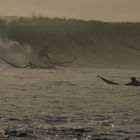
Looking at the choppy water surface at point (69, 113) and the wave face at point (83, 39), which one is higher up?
the wave face at point (83, 39)

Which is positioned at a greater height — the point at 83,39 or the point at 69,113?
the point at 83,39

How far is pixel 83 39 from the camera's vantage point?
66.1 m

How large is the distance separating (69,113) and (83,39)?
5122 centimetres

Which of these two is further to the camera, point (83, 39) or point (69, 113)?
point (83, 39)

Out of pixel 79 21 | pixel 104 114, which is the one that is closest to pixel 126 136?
pixel 104 114

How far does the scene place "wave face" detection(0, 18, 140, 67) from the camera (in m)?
59.7

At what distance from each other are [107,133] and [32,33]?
5669cm

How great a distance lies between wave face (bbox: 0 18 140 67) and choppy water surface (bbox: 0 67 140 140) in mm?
32847

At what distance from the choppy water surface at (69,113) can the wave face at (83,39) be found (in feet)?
108

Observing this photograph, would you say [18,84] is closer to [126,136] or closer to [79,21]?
[126,136]

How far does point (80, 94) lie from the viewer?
2083cm

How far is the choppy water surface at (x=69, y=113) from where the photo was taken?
39.3 feet

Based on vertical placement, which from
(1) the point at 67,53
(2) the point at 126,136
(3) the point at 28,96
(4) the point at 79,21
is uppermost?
(4) the point at 79,21

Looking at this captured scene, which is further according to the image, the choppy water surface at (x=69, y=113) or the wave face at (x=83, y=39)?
the wave face at (x=83, y=39)
